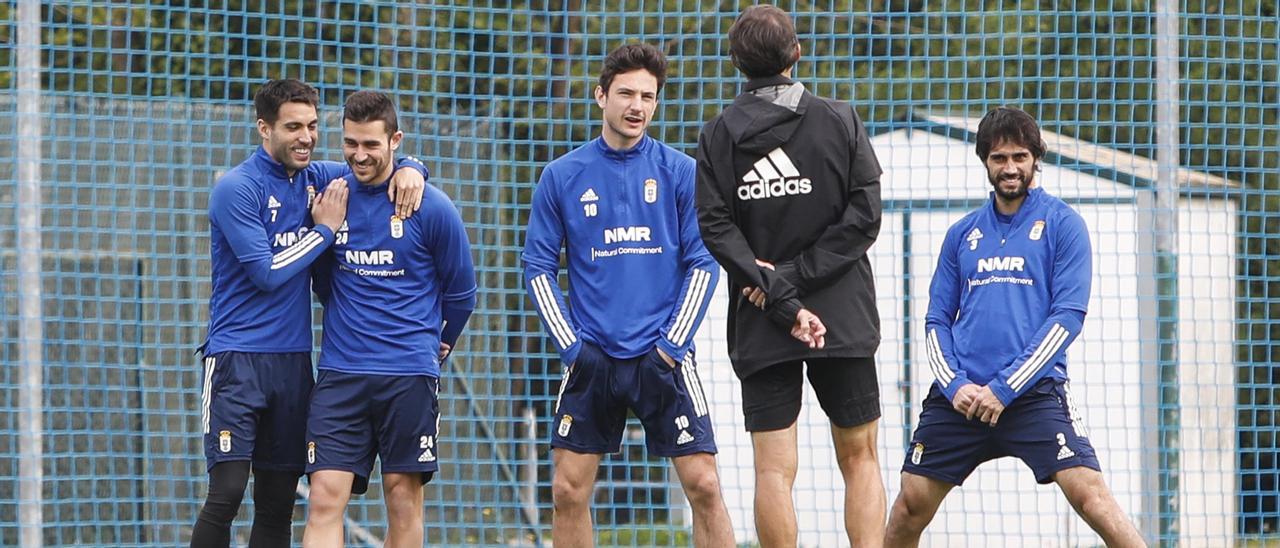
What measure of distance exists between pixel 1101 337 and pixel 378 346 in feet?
14.0

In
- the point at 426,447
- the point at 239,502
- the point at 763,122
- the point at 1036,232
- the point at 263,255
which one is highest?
the point at 763,122

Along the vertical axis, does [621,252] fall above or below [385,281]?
above

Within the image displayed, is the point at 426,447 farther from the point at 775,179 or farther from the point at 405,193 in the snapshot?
the point at 775,179

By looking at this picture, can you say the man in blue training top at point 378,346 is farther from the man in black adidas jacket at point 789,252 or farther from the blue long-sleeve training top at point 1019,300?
the blue long-sleeve training top at point 1019,300

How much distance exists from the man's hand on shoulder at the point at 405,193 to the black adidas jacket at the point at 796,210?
107 centimetres

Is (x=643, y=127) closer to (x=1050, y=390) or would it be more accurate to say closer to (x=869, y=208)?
(x=869, y=208)

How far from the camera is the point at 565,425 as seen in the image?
19.0 feet

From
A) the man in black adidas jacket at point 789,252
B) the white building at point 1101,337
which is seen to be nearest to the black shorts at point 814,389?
the man in black adidas jacket at point 789,252

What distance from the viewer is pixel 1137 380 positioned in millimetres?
8781

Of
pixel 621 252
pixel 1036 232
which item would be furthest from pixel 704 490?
pixel 1036 232

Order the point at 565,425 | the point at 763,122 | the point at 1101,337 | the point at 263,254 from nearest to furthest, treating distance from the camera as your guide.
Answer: the point at 763,122, the point at 263,254, the point at 565,425, the point at 1101,337

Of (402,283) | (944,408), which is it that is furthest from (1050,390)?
(402,283)

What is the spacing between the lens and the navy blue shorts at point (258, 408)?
18.7 ft

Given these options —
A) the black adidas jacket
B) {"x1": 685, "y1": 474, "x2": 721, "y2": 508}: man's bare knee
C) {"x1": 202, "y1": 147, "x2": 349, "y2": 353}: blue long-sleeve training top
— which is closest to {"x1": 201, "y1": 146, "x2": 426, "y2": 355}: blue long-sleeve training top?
{"x1": 202, "y1": 147, "x2": 349, "y2": 353}: blue long-sleeve training top
